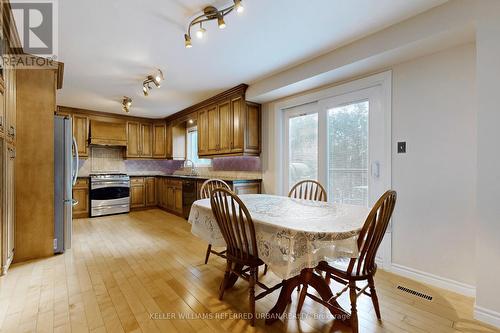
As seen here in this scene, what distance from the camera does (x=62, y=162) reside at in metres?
3.05

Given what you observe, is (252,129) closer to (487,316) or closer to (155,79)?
(155,79)

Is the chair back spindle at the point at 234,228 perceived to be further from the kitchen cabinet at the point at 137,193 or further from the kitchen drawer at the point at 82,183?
the kitchen cabinet at the point at 137,193

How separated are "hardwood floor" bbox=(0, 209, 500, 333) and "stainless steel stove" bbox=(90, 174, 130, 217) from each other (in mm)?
2433

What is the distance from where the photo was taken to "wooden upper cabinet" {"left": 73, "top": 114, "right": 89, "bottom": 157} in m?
5.26

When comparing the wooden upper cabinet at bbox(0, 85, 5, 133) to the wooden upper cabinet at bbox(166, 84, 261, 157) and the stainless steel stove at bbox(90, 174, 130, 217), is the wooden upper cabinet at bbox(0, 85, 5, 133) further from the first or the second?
the stainless steel stove at bbox(90, 174, 130, 217)

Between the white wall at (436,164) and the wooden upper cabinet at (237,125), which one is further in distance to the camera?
the wooden upper cabinet at (237,125)

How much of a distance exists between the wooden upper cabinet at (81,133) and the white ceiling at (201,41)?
6.01 feet

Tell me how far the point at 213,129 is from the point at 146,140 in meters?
2.64

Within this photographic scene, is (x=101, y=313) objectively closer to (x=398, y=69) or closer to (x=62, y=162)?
(x=62, y=162)

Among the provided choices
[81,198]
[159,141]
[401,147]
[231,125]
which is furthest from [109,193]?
[401,147]

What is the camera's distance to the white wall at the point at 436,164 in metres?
2.07

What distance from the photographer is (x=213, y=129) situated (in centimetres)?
450

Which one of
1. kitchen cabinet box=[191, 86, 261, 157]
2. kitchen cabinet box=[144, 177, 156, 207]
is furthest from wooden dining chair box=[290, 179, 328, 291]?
kitchen cabinet box=[144, 177, 156, 207]

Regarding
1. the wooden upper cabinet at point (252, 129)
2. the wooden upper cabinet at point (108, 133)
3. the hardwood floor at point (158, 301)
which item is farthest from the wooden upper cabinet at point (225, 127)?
the wooden upper cabinet at point (108, 133)
